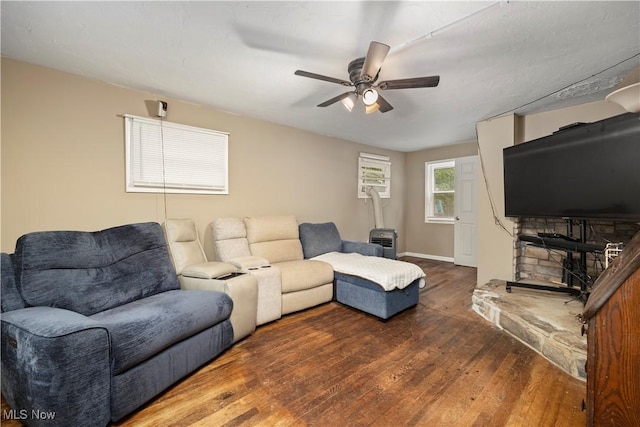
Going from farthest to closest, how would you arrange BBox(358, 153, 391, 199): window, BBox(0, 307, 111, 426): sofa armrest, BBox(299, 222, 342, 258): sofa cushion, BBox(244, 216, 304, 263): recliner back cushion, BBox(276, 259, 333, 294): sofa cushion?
BBox(358, 153, 391, 199): window, BBox(299, 222, 342, 258): sofa cushion, BBox(244, 216, 304, 263): recliner back cushion, BBox(276, 259, 333, 294): sofa cushion, BBox(0, 307, 111, 426): sofa armrest

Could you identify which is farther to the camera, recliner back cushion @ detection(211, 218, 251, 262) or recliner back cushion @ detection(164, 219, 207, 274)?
recliner back cushion @ detection(211, 218, 251, 262)

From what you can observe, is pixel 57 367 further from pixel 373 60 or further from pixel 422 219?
pixel 422 219

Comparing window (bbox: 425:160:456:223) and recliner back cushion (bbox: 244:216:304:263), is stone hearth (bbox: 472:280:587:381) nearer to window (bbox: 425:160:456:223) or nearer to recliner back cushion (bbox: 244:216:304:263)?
recliner back cushion (bbox: 244:216:304:263)

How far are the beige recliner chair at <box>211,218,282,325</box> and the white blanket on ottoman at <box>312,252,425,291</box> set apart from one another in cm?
83

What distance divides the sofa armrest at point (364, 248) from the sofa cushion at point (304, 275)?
31.4 inches

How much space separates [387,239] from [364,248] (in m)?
0.78

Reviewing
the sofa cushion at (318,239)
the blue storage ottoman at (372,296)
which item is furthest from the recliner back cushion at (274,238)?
the blue storage ottoman at (372,296)

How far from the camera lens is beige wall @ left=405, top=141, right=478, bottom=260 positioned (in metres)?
5.38

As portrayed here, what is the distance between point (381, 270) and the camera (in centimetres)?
282

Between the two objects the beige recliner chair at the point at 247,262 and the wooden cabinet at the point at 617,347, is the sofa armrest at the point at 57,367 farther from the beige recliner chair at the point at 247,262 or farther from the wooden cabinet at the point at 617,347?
the wooden cabinet at the point at 617,347

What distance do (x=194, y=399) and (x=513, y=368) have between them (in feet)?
7.29

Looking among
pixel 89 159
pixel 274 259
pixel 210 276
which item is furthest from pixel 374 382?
pixel 89 159

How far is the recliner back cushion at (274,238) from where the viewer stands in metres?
3.30

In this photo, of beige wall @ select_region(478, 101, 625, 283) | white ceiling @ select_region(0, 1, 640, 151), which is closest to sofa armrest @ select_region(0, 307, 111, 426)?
white ceiling @ select_region(0, 1, 640, 151)
